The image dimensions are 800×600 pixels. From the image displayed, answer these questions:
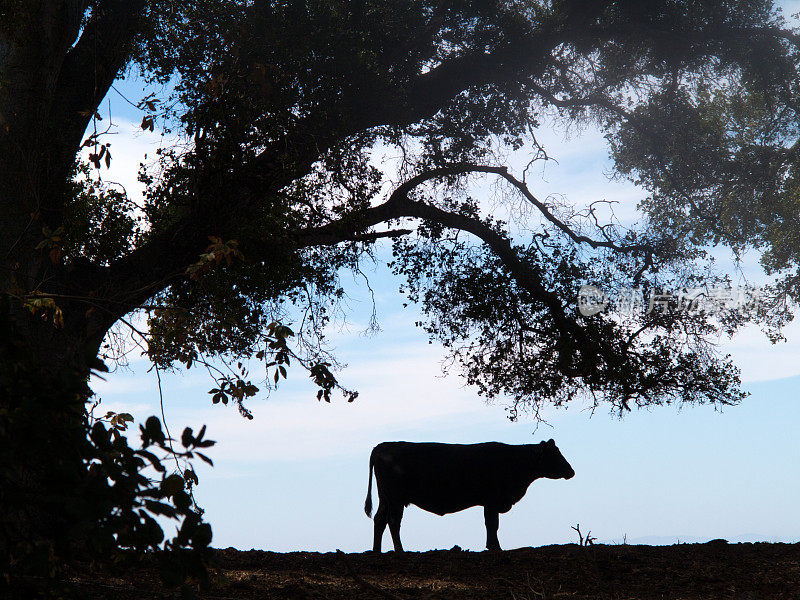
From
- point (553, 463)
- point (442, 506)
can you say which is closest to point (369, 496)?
point (442, 506)

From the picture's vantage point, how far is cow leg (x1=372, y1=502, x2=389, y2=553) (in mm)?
12898

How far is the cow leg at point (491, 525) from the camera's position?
12.8 m

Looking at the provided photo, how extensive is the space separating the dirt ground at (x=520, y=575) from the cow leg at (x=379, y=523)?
1721mm

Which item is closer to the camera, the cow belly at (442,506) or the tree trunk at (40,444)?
the tree trunk at (40,444)

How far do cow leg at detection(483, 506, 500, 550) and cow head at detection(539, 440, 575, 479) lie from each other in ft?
4.97

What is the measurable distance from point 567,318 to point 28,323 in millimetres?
9630

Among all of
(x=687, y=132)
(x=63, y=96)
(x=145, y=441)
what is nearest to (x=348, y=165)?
(x=63, y=96)

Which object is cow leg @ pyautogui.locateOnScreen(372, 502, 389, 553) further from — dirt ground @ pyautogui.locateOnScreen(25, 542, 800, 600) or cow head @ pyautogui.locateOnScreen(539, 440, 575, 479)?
cow head @ pyautogui.locateOnScreen(539, 440, 575, 479)

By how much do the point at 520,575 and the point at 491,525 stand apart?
3.95 metres

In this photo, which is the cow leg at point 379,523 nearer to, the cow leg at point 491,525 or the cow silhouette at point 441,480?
the cow silhouette at point 441,480

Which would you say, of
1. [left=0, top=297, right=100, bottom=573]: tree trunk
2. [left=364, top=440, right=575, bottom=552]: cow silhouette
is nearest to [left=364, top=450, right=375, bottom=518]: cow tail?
[left=364, top=440, right=575, bottom=552]: cow silhouette

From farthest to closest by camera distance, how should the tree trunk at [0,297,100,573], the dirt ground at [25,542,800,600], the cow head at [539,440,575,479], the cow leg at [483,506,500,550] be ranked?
the cow head at [539,440,575,479]
the cow leg at [483,506,500,550]
the dirt ground at [25,542,800,600]
the tree trunk at [0,297,100,573]

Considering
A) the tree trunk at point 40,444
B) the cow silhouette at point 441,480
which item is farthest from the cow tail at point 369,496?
the tree trunk at point 40,444

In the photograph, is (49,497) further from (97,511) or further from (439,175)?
(439,175)
